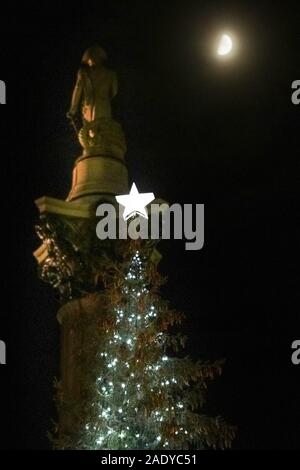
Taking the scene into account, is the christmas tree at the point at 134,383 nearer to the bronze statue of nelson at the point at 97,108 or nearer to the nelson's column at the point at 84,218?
the nelson's column at the point at 84,218

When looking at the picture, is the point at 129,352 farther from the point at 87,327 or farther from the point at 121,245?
the point at 121,245

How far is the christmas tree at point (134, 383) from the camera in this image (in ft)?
45.5

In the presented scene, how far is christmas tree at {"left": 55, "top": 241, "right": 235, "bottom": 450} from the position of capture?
547 inches

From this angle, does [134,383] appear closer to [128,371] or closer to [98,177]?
[128,371]

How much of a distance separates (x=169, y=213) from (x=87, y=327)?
118 inches

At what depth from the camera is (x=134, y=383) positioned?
1398 cm

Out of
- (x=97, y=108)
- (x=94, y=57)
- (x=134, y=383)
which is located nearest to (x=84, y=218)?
(x=97, y=108)

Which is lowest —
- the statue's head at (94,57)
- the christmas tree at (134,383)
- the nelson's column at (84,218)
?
the christmas tree at (134,383)

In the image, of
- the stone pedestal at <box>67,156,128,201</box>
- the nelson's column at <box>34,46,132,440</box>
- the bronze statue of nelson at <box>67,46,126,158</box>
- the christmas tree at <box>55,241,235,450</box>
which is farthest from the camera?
the bronze statue of nelson at <box>67,46,126,158</box>

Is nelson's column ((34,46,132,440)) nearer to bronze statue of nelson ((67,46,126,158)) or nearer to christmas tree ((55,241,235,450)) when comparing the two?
bronze statue of nelson ((67,46,126,158))

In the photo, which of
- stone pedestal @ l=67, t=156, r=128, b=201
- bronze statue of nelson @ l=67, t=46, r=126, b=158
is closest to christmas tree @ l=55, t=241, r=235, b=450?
stone pedestal @ l=67, t=156, r=128, b=201

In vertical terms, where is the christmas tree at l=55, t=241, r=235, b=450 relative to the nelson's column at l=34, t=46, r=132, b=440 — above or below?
below

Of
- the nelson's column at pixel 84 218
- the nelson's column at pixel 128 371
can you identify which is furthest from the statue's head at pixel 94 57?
the nelson's column at pixel 128 371
